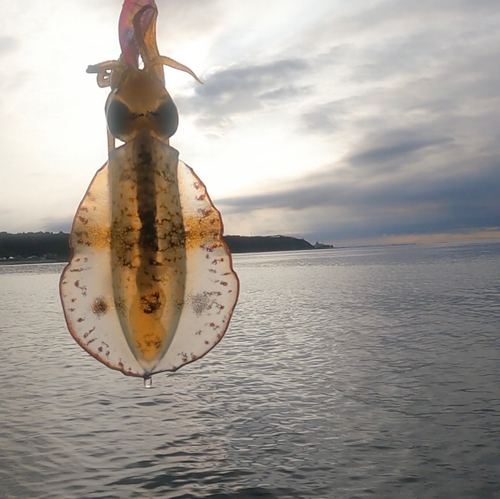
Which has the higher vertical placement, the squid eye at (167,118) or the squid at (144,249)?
the squid eye at (167,118)

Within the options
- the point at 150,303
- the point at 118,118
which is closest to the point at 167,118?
the point at 118,118

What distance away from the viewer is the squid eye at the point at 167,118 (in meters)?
1.36

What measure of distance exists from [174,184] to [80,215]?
0.22 m

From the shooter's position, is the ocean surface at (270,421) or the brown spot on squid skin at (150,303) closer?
the brown spot on squid skin at (150,303)

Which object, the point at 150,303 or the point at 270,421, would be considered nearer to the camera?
the point at 150,303

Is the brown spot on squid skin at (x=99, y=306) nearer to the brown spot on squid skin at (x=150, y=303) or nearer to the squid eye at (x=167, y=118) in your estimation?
the brown spot on squid skin at (x=150, y=303)

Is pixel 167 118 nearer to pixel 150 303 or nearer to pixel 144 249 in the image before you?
pixel 144 249

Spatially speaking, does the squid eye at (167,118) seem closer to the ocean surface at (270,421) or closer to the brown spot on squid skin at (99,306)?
the brown spot on squid skin at (99,306)

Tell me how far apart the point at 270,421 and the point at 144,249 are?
66.2 feet

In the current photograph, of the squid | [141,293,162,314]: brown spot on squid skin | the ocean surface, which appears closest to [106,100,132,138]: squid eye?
the squid

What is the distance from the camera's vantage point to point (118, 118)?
4.49 feet

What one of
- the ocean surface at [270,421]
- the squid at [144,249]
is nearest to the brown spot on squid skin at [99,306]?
the squid at [144,249]

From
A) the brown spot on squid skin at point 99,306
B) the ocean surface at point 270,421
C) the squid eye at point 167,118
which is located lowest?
the ocean surface at point 270,421

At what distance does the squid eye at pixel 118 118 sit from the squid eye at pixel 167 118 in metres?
0.07
